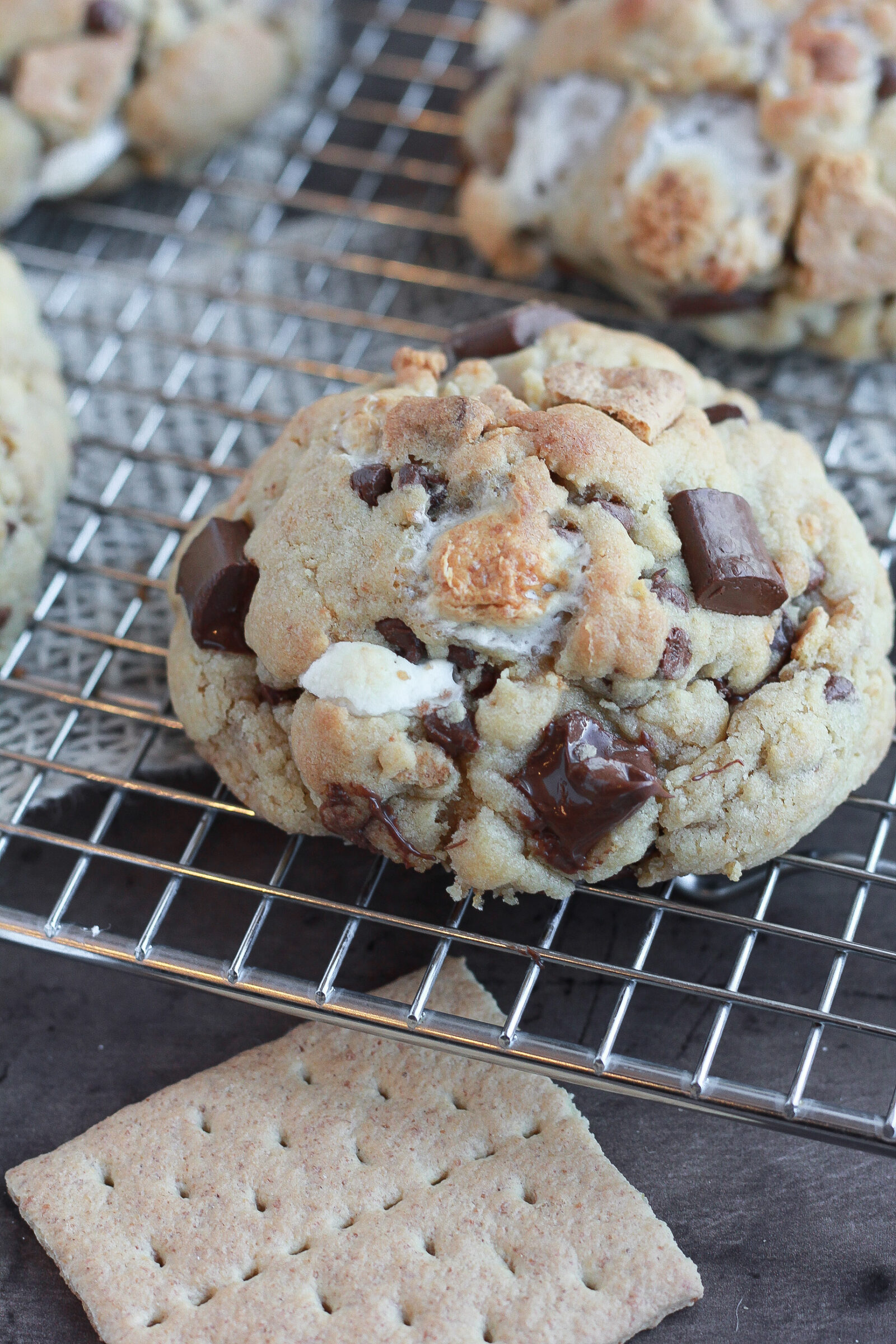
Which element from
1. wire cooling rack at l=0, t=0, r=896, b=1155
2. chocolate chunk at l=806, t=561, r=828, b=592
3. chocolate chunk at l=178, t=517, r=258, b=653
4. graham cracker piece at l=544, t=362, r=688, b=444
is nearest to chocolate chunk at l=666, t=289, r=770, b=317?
wire cooling rack at l=0, t=0, r=896, b=1155

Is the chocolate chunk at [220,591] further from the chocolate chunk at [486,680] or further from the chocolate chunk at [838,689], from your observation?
the chocolate chunk at [838,689]

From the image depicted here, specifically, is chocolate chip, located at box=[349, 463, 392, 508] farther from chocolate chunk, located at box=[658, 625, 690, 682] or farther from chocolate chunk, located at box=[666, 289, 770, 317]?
chocolate chunk, located at box=[666, 289, 770, 317]

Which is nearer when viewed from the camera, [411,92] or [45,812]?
[45,812]

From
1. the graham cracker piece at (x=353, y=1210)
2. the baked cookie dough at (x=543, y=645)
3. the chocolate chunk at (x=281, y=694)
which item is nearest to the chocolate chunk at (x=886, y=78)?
the baked cookie dough at (x=543, y=645)

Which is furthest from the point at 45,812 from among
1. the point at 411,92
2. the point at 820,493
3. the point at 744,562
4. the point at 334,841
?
the point at 411,92

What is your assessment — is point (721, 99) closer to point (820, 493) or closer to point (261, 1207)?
point (820, 493)

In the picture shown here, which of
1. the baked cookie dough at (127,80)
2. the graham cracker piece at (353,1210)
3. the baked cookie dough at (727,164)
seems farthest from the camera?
the baked cookie dough at (127,80)
